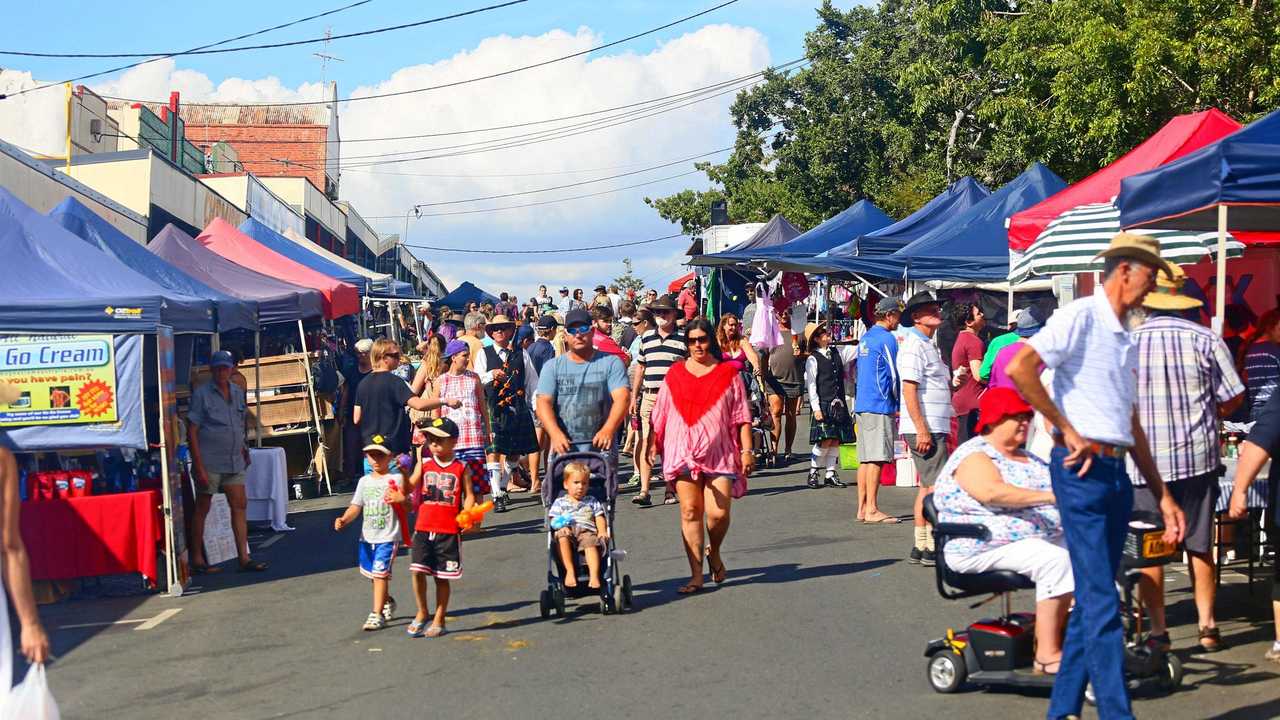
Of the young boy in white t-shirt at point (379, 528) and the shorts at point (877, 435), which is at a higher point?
the shorts at point (877, 435)

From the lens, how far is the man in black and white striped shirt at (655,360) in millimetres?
14573

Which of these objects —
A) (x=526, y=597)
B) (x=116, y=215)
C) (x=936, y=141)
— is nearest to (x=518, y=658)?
(x=526, y=597)

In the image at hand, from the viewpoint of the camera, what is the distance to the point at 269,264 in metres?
20.8

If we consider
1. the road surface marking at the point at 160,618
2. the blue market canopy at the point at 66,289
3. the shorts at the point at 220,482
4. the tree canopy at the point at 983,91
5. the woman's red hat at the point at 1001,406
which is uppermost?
the tree canopy at the point at 983,91

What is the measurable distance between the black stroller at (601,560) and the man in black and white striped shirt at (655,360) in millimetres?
4484

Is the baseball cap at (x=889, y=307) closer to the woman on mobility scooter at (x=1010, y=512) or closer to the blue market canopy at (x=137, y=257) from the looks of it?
the woman on mobility scooter at (x=1010, y=512)

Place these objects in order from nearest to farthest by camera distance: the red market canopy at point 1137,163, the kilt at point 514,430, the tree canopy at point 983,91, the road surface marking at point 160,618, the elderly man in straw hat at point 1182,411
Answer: the elderly man in straw hat at point 1182,411 < the road surface marking at point 160,618 < the red market canopy at point 1137,163 < the kilt at point 514,430 < the tree canopy at point 983,91

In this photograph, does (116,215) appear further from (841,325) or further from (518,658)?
(518,658)

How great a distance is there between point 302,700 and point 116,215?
1803 cm

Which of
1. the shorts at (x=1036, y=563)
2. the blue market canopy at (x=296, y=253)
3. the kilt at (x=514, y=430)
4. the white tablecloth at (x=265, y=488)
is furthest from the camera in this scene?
the blue market canopy at (x=296, y=253)

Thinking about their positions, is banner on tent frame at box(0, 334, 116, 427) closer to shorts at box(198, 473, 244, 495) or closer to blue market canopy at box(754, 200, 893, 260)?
shorts at box(198, 473, 244, 495)

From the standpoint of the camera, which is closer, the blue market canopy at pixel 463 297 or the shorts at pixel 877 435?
the shorts at pixel 877 435

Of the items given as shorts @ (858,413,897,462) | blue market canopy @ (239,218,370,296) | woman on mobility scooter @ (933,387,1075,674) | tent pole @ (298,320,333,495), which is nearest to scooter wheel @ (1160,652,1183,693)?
woman on mobility scooter @ (933,387,1075,674)

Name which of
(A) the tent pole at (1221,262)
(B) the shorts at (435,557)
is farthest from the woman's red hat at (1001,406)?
(B) the shorts at (435,557)
